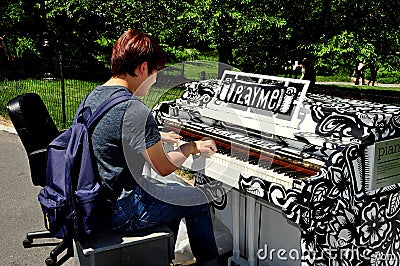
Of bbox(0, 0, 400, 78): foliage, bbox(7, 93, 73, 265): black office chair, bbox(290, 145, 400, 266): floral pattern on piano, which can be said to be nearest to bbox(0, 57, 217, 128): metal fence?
bbox(0, 0, 400, 78): foliage

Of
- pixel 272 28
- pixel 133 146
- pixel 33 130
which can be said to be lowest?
pixel 33 130

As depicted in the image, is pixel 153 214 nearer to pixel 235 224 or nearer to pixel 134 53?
pixel 134 53

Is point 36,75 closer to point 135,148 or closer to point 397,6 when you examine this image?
point 397,6

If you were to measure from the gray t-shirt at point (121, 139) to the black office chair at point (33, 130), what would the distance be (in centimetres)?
105

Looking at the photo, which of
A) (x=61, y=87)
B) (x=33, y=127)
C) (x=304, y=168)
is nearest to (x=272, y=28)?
(x=61, y=87)

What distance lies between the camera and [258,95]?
116 inches

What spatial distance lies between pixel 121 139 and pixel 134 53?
0.41m

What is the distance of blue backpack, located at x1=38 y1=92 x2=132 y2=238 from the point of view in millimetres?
2262

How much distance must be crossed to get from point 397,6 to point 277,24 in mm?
2127

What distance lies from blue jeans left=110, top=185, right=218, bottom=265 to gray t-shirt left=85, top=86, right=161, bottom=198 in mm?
64

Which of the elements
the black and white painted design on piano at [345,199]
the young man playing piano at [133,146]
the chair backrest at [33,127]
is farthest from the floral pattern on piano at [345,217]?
the chair backrest at [33,127]

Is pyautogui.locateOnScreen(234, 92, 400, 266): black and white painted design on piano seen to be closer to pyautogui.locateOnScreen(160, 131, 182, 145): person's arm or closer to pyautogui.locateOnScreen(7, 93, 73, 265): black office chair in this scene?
pyautogui.locateOnScreen(160, 131, 182, 145): person's arm

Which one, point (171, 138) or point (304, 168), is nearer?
point (304, 168)

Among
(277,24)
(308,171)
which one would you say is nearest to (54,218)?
(308,171)
